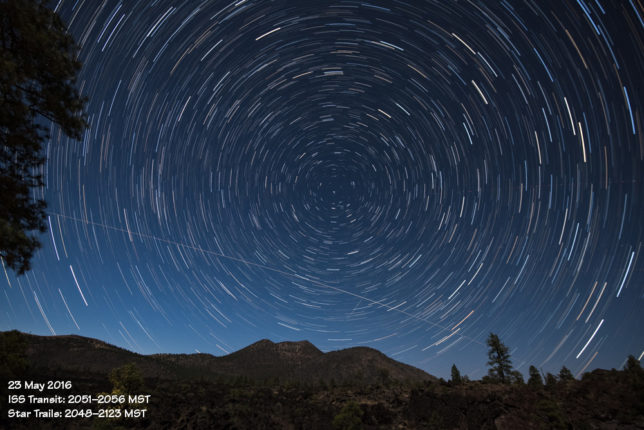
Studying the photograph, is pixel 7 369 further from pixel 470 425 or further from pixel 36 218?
pixel 470 425

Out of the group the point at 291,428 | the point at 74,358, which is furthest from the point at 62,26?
the point at 74,358

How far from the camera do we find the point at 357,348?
199 metres

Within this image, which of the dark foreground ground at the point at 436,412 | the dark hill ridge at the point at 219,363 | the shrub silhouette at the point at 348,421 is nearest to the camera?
the dark foreground ground at the point at 436,412

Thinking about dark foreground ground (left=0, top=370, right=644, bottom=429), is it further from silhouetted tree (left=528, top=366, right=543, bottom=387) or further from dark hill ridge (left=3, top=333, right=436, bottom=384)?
dark hill ridge (left=3, top=333, right=436, bottom=384)

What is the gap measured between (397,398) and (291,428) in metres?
11.4

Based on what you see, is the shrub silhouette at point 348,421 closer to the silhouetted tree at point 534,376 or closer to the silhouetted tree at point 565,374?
the silhouetted tree at point 534,376

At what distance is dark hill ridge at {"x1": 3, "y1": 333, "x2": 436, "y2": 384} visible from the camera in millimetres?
118738

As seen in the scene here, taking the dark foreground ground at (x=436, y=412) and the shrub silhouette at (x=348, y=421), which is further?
the shrub silhouette at (x=348, y=421)

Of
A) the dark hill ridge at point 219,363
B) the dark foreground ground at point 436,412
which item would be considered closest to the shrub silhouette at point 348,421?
the dark foreground ground at point 436,412

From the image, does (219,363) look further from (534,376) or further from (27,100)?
(27,100)

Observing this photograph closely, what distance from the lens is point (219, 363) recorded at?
17988cm

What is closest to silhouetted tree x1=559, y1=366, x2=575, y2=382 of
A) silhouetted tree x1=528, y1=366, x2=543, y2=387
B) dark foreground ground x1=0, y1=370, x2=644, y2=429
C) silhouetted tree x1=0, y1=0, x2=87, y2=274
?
silhouetted tree x1=528, y1=366, x2=543, y2=387

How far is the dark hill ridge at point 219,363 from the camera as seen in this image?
390ft

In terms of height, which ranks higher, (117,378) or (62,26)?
(62,26)
